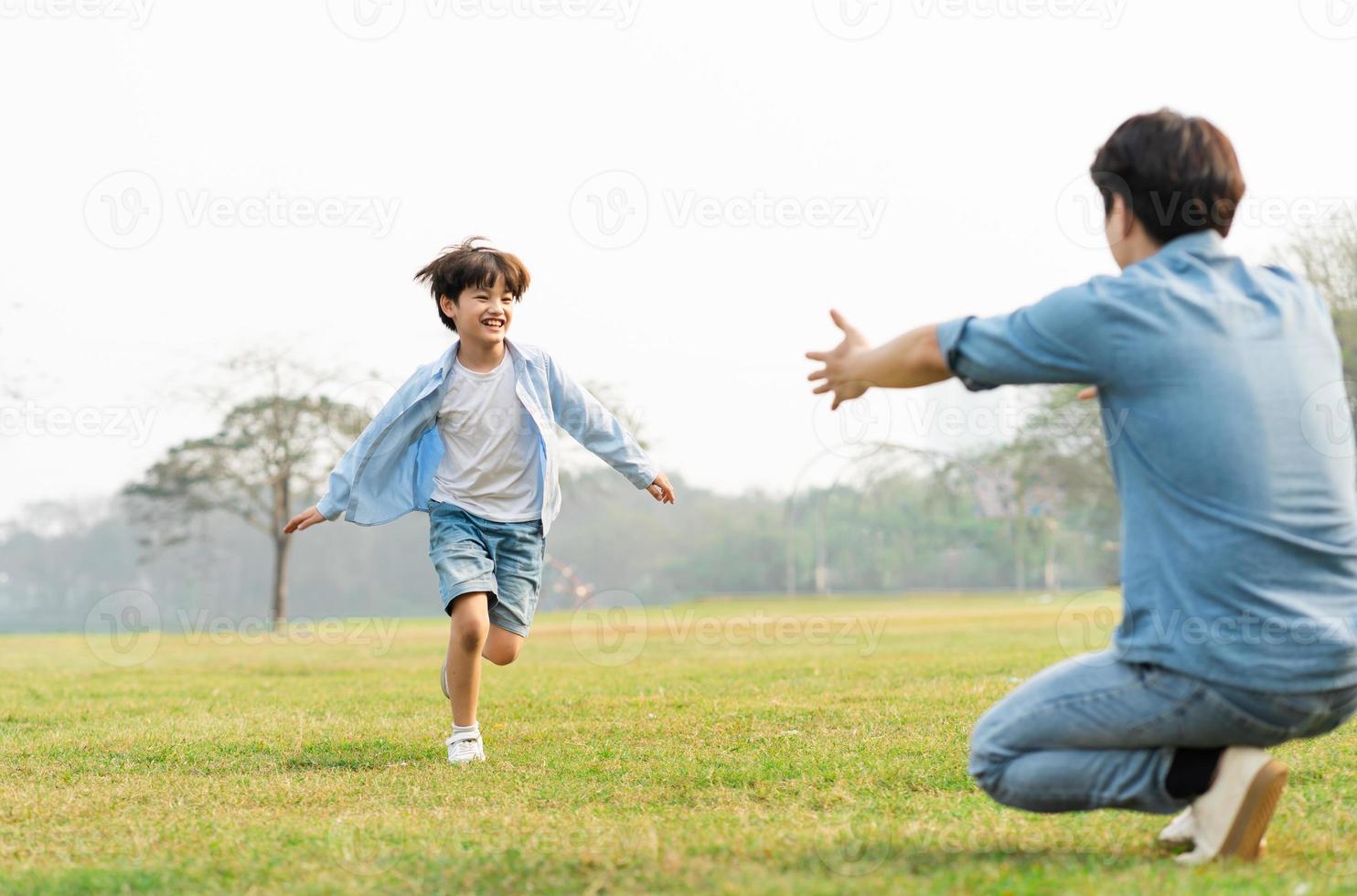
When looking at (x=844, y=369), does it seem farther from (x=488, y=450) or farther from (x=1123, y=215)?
(x=488, y=450)

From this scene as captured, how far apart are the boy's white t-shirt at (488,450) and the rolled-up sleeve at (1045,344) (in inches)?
118

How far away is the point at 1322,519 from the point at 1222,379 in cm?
35

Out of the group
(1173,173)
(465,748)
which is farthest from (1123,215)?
(465,748)

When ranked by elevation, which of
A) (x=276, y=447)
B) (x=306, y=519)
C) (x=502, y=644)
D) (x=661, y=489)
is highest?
(x=276, y=447)

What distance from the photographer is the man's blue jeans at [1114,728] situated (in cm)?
276

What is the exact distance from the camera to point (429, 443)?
18.7 ft

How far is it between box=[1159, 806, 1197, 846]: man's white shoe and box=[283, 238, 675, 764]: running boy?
8.96 feet

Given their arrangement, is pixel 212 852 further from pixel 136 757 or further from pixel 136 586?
pixel 136 586

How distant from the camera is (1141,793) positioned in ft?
9.55

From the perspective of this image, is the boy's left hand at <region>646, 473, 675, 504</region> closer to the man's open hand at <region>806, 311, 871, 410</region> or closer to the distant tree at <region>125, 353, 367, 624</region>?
the man's open hand at <region>806, 311, 871, 410</region>

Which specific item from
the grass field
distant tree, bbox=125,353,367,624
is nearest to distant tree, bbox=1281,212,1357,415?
distant tree, bbox=125,353,367,624

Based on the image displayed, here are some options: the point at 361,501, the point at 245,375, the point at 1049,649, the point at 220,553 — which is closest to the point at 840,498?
the point at 245,375

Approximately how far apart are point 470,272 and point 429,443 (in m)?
0.76

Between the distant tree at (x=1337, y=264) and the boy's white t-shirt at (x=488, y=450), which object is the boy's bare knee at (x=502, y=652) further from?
the distant tree at (x=1337, y=264)
